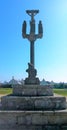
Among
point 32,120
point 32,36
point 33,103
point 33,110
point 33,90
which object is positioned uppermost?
point 32,36

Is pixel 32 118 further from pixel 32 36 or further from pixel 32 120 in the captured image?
pixel 32 36

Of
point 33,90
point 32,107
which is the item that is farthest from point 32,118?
point 33,90

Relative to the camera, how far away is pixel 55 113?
32.2 feet

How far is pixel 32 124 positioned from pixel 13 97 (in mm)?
1246

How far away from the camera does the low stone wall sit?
9.77m

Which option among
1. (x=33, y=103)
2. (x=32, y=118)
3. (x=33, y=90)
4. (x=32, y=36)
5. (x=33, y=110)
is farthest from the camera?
(x=32, y=36)

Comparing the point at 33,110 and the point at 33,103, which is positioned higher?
the point at 33,103

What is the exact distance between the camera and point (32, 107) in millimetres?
10484

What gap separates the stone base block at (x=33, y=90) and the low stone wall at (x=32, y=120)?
1.27 m

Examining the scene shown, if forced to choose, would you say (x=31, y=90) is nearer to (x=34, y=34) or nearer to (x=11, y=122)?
(x=11, y=122)

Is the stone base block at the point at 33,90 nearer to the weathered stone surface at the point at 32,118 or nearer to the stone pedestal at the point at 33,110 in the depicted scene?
the stone pedestal at the point at 33,110

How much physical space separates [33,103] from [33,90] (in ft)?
2.06

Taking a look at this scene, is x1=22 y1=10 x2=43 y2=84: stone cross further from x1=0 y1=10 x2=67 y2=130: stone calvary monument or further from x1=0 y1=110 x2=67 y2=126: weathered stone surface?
x1=0 y1=110 x2=67 y2=126: weathered stone surface

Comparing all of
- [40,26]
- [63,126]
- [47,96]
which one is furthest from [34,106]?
[40,26]
